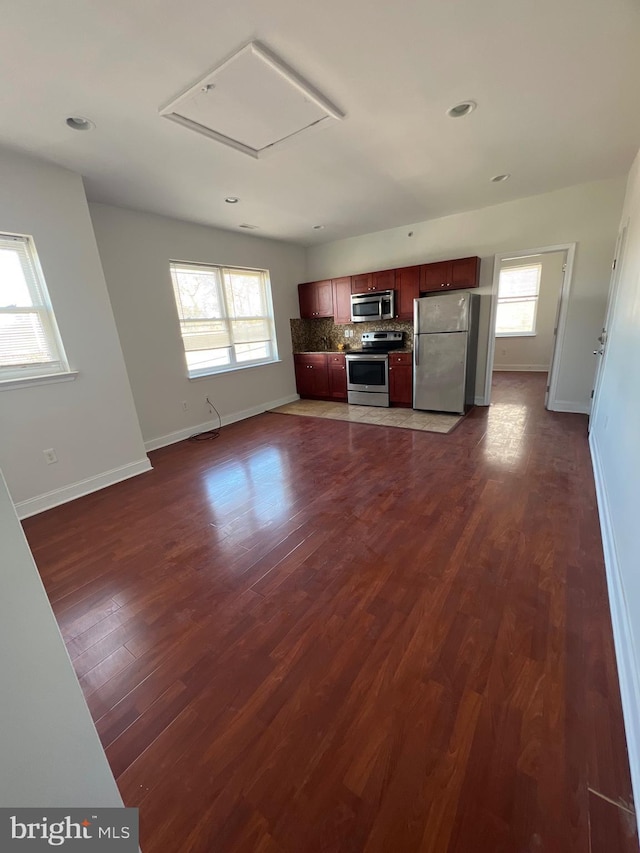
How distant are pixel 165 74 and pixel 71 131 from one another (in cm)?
90

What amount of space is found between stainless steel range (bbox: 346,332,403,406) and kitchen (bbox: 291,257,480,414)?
0.02 m

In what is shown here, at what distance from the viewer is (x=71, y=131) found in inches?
84.9

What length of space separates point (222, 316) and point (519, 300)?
20.3ft

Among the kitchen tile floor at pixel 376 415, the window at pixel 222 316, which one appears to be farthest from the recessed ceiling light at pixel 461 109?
the window at pixel 222 316

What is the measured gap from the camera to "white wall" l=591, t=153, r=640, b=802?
1209 millimetres

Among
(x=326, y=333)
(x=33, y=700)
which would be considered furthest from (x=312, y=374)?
(x=33, y=700)

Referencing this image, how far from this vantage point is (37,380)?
8.82 ft

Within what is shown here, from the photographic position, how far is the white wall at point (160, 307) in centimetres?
359

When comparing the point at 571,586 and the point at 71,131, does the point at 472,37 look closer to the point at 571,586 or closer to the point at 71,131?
the point at 71,131

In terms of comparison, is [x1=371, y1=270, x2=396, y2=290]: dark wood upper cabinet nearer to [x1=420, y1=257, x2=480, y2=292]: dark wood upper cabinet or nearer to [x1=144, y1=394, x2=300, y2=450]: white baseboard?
[x1=420, y1=257, x2=480, y2=292]: dark wood upper cabinet

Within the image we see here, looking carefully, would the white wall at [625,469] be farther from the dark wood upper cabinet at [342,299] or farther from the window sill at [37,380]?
the window sill at [37,380]

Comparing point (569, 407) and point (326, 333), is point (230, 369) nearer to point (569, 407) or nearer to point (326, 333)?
point (326, 333)

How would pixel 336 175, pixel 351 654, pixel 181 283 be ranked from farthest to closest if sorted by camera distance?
pixel 181 283, pixel 336 175, pixel 351 654

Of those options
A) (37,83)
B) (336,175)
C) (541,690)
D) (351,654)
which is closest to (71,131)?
(37,83)
